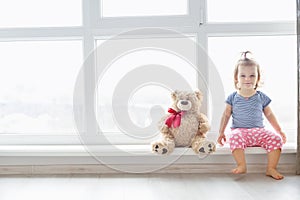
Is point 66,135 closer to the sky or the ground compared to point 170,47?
closer to the ground

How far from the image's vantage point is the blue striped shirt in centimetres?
226

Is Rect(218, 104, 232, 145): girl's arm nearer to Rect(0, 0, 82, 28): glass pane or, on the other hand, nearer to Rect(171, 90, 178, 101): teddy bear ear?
Rect(171, 90, 178, 101): teddy bear ear

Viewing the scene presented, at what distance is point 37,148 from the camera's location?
7.52 ft

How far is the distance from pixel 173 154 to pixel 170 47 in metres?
0.63

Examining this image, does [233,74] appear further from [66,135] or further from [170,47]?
[66,135]

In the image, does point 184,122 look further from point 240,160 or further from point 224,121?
point 240,160

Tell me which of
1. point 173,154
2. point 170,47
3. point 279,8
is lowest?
point 173,154

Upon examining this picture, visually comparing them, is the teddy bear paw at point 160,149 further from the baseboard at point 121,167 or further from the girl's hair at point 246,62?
the girl's hair at point 246,62

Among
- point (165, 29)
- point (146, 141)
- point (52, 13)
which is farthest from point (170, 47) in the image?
point (52, 13)

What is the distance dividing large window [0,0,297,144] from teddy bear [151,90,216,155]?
0.13m

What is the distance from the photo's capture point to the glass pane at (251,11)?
240 cm

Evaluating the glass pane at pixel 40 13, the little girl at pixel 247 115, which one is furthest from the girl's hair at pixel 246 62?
the glass pane at pixel 40 13

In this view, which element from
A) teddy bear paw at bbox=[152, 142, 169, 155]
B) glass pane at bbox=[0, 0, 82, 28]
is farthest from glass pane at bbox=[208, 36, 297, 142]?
glass pane at bbox=[0, 0, 82, 28]

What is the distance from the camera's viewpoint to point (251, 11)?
2402 mm
